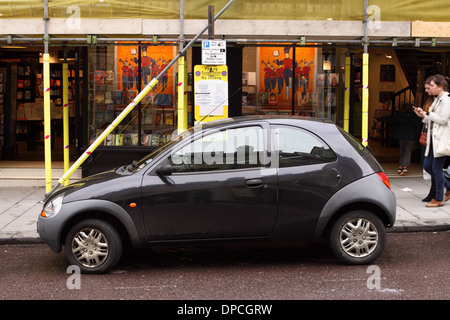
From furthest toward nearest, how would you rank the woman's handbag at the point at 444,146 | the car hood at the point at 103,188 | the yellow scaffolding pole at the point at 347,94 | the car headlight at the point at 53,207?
the yellow scaffolding pole at the point at 347,94 → the woman's handbag at the point at 444,146 → the car headlight at the point at 53,207 → the car hood at the point at 103,188

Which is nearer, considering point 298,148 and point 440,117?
point 298,148

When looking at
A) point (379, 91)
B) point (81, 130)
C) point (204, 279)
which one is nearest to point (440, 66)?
point (379, 91)

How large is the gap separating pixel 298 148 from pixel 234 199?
2.97 ft

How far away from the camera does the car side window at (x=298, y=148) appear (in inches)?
272

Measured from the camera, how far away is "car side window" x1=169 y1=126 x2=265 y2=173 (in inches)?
270

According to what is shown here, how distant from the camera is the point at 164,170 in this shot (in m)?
6.73

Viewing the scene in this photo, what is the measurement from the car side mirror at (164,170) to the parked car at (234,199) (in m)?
0.01

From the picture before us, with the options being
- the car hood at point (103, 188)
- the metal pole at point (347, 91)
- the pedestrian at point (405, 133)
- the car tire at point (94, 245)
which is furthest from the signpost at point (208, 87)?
the pedestrian at point (405, 133)

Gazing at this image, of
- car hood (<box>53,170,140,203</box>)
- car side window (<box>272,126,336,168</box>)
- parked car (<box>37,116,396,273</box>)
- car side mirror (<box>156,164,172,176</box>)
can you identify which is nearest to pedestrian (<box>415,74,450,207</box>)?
parked car (<box>37,116,396,273</box>)

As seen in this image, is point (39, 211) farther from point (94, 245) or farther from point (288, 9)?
point (288, 9)

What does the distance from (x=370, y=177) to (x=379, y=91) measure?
13058 mm

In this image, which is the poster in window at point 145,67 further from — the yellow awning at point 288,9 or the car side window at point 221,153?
the car side window at point 221,153

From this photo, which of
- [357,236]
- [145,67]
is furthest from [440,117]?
[145,67]

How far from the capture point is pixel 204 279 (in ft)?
21.6
